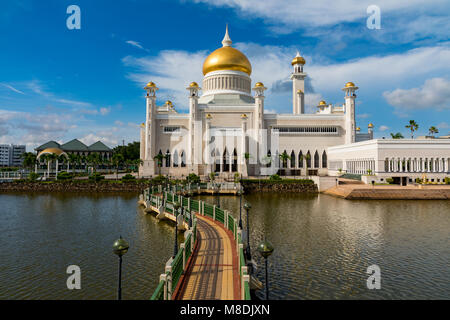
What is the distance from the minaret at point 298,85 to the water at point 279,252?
40328 millimetres

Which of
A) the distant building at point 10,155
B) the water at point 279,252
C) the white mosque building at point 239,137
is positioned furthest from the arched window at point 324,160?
the distant building at point 10,155

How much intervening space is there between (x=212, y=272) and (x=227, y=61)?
55081 mm

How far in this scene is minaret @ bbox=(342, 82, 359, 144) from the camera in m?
53.2

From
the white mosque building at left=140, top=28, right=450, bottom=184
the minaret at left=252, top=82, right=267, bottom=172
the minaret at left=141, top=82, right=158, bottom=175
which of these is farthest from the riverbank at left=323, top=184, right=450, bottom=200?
the minaret at left=141, top=82, right=158, bottom=175

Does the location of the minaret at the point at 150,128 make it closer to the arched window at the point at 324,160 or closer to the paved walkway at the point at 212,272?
the arched window at the point at 324,160

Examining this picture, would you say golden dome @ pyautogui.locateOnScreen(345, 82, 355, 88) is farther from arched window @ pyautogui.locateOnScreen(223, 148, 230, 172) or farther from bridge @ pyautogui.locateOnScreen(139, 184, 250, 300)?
bridge @ pyautogui.locateOnScreen(139, 184, 250, 300)

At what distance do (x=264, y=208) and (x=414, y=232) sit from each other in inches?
491

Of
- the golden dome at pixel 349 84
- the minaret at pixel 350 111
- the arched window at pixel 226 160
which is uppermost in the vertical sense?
the golden dome at pixel 349 84

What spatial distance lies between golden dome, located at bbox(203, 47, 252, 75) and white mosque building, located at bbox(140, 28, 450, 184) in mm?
6191

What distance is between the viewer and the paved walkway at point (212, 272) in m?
7.92

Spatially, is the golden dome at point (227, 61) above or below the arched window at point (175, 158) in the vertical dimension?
above

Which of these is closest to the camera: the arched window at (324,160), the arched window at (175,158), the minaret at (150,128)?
the minaret at (150,128)

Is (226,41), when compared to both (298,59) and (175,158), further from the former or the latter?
(175,158)

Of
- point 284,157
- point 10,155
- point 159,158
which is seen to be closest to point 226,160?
point 284,157
